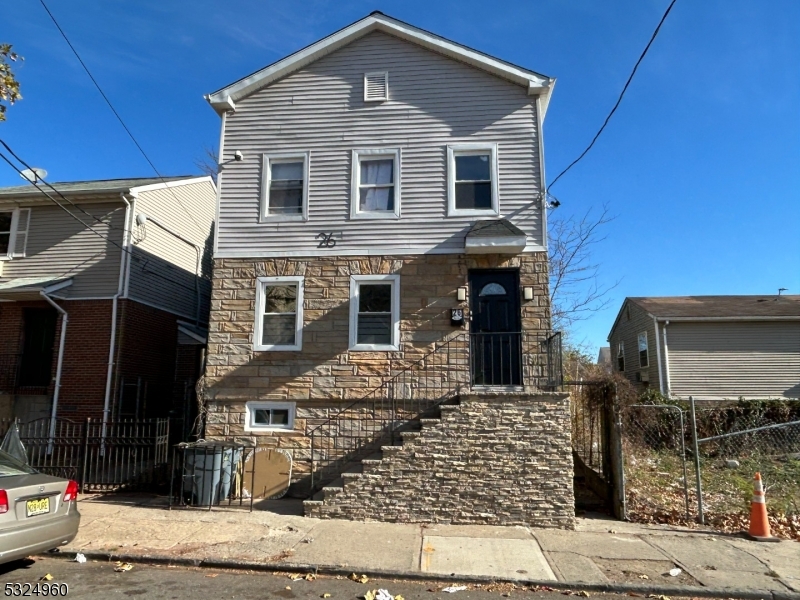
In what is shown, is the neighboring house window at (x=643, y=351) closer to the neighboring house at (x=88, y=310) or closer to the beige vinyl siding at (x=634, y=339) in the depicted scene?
the beige vinyl siding at (x=634, y=339)

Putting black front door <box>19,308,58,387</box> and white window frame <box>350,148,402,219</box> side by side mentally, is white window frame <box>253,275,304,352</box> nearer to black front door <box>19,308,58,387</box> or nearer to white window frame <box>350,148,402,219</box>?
white window frame <box>350,148,402,219</box>

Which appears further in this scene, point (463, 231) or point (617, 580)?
point (463, 231)

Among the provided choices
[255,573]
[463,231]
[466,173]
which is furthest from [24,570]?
[466,173]

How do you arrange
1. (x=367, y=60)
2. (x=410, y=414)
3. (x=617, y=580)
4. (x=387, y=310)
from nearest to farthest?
1. (x=617, y=580)
2. (x=410, y=414)
3. (x=387, y=310)
4. (x=367, y=60)

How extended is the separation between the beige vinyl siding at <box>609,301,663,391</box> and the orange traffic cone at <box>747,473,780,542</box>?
470 inches

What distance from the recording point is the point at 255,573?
20.0 feet

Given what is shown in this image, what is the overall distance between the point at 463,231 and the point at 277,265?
378cm

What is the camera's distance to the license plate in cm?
556

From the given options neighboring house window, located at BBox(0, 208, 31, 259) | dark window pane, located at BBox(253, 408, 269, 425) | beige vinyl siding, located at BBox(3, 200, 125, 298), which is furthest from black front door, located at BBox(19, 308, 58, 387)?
dark window pane, located at BBox(253, 408, 269, 425)

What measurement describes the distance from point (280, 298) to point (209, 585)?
6.13 meters

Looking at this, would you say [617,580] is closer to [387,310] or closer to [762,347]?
[387,310]

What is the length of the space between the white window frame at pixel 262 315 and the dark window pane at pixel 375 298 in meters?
1.20

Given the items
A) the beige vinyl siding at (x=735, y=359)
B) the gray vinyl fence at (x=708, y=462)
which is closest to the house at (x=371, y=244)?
the gray vinyl fence at (x=708, y=462)

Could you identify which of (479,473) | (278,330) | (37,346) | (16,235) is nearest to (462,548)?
(479,473)
